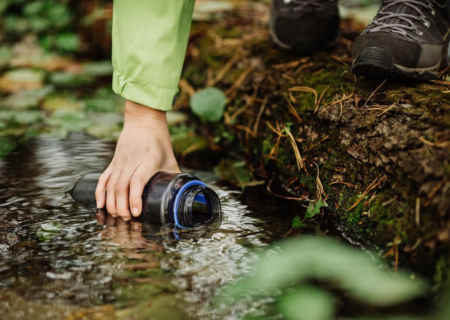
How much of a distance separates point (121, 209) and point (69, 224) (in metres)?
0.17

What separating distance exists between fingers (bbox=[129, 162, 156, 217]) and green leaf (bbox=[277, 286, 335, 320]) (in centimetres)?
57

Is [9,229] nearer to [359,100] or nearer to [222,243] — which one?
[222,243]

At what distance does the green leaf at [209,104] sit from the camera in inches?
97.6

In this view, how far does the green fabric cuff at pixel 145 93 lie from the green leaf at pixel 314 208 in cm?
58

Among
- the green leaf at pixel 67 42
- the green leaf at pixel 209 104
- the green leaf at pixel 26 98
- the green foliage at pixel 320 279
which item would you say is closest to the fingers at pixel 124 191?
the green foliage at pixel 320 279

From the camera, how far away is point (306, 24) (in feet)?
7.10

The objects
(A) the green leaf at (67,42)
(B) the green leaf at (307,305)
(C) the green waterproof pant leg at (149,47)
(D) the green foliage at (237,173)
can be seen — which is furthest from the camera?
(A) the green leaf at (67,42)

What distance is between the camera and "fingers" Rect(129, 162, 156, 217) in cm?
152

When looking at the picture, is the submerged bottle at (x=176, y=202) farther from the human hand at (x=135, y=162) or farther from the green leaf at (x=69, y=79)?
the green leaf at (x=69, y=79)

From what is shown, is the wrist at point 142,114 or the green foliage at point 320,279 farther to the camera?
the wrist at point 142,114

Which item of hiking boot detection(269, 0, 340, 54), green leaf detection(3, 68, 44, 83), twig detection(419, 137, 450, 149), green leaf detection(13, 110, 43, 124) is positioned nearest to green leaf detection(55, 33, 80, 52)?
green leaf detection(3, 68, 44, 83)

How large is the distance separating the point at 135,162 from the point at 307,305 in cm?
72

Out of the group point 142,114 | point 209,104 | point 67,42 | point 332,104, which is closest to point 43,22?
point 67,42

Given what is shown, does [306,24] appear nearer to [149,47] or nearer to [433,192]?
[149,47]
